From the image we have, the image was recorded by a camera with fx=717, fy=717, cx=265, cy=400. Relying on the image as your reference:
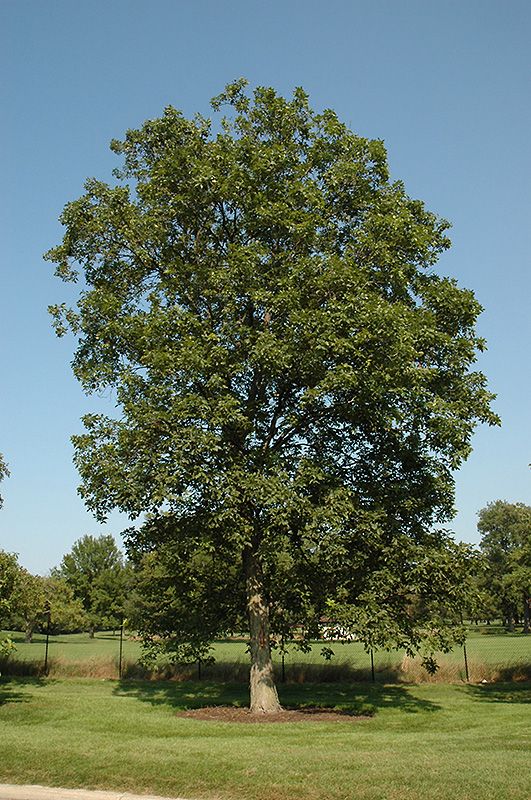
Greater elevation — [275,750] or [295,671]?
[275,750]

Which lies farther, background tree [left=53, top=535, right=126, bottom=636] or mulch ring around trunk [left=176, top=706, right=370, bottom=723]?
background tree [left=53, top=535, right=126, bottom=636]

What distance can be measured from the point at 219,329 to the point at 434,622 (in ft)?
28.4

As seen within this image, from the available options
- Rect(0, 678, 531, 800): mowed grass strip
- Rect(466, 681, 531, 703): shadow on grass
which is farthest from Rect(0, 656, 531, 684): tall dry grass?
Rect(0, 678, 531, 800): mowed grass strip

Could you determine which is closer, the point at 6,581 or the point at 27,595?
the point at 6,581

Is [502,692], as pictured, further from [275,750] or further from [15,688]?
[15,688]

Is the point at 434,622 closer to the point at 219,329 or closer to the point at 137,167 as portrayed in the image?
the point at 219,329

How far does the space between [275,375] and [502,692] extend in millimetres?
13869

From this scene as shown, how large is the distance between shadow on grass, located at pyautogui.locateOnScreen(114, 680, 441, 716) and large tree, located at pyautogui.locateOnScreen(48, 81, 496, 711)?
2.34 m

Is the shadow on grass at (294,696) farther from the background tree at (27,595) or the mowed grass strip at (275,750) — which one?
the background tree at (27,595)

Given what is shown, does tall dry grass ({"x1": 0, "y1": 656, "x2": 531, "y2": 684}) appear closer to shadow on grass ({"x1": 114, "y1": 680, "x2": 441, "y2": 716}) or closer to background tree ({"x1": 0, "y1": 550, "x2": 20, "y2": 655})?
shadow on grass ({"x1": 114, "y1": 680, "x2": 441, "y2": 716})

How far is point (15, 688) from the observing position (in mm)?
24828

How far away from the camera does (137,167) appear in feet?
69.2

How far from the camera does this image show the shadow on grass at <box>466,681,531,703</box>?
2114cm

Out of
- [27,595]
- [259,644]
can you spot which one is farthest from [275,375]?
[27,595]
